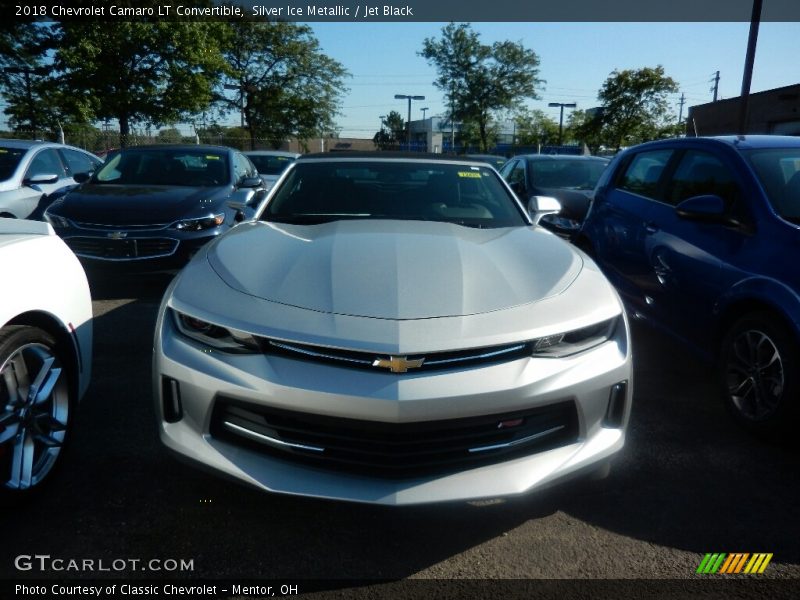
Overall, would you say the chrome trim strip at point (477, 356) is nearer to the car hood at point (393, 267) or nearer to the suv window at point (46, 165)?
the car hood at point (393, 267)

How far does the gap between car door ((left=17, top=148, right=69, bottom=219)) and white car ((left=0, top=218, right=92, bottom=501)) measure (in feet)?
17.8

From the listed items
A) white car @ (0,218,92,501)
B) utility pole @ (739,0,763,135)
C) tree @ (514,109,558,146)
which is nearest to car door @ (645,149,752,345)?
white car @ (0,218,92,501)

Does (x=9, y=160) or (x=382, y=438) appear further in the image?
(x=9, y=160)

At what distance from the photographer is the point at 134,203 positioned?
6.57 metres

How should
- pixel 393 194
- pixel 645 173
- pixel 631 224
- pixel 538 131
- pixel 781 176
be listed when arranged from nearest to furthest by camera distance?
pixel 781 176 → pixel 393 194 → pixel 631 224 → pixel 645 173 → pixel 538 131

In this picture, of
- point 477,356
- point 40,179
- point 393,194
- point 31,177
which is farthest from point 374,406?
point 31,177

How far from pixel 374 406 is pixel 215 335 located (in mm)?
707

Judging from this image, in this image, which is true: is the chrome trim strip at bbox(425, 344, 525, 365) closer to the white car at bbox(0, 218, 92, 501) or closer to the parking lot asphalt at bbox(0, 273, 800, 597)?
the parking lot asphalt at bbox(0, 273, 800, 597)

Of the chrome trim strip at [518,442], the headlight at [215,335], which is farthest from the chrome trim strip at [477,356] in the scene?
the headlight at [215,335]

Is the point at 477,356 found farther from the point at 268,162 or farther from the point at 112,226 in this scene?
the point at 268,162

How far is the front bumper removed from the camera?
2.13 meters

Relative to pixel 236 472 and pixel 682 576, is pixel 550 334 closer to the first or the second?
pixel 682 576

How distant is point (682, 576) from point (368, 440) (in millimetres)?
1254

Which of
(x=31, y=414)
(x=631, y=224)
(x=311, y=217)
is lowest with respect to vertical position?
(x=31, y=414)
